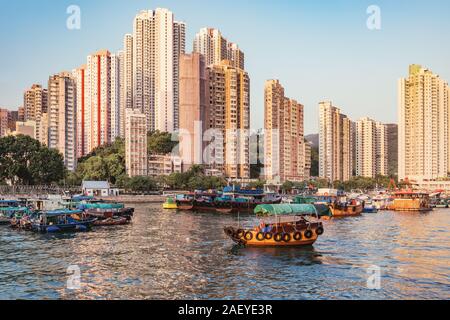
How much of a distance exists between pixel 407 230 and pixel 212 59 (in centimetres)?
11996

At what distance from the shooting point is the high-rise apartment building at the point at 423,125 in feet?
412

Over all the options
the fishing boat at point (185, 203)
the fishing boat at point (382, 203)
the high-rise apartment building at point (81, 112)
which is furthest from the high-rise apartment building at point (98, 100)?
the fishing boat at point (382, 203)

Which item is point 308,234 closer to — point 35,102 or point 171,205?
point 171,205

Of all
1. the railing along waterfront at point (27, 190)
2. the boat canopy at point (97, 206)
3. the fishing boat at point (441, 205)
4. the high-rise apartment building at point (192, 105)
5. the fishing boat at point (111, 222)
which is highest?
the high-rise apartment building at point (192, 105)

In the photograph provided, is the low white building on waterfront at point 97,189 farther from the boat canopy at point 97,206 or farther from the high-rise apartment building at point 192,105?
the boat canopy at point 97,206

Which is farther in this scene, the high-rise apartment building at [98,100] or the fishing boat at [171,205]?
the high-rise apartment building at [98,100]

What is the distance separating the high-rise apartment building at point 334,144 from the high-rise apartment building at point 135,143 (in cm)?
6266

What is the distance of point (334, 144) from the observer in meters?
150

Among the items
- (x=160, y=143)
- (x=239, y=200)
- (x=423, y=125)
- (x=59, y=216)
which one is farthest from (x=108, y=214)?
(x=423, y=125)

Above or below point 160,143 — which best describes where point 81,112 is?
above

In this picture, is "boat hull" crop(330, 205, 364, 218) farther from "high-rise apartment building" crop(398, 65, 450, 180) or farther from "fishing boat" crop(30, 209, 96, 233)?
"high-rise apartment building" crop(398, 65, 450, 180)

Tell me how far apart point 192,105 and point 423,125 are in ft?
205

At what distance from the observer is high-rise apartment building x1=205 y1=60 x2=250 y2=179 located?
120 metres
